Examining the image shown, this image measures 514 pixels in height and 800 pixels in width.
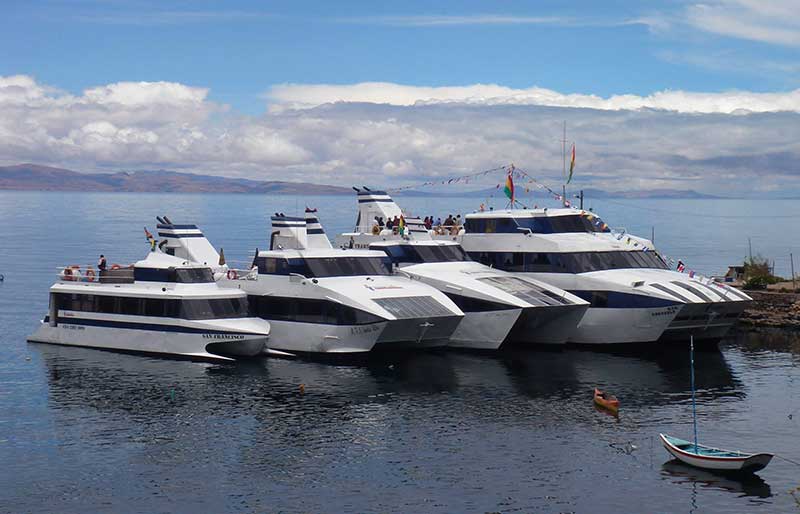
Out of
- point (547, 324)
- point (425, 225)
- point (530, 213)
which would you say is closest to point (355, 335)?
point (547, 324)

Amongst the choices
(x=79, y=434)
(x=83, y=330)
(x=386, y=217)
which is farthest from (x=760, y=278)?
(x=79, y=434)

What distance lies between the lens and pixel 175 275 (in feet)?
156

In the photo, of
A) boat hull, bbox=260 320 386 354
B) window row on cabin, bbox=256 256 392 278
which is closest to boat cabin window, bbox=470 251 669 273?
window row on cabin, bbox=256 256 392 278

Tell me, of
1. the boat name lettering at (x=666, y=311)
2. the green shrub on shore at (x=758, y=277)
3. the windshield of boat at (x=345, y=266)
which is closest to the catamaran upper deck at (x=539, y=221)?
the boat name lettering at (x=666, y=311)

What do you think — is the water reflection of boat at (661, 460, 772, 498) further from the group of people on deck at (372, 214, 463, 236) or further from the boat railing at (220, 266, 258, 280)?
the group of people on deck at (372, 214, 463, 236)

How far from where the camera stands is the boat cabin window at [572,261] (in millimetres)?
52656

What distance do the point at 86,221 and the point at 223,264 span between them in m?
153

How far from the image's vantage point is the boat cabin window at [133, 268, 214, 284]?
4756 centimetres

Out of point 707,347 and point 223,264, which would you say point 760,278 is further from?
point 223,264

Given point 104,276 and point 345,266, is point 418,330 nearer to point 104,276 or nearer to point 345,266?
point 345,266

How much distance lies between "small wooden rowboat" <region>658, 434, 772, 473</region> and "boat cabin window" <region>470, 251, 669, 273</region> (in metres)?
21.8

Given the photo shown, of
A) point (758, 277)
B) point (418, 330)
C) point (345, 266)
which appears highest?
point (345, 266)

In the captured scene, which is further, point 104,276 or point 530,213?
point 530,213

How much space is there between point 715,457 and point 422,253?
25887 millimetres
